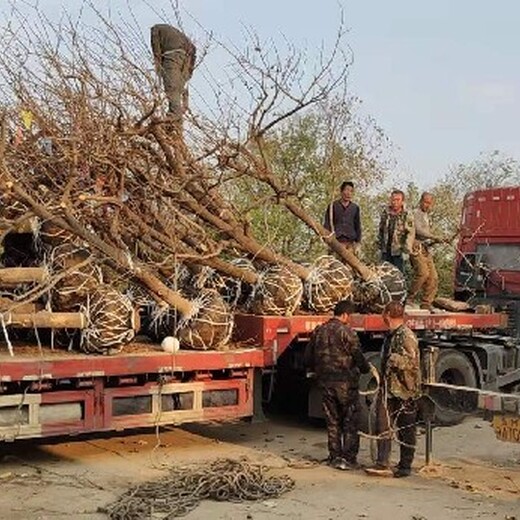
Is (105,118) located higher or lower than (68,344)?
higher

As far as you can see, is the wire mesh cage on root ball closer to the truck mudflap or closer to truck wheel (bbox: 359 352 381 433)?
truck wheel (bbox: 359 352 381 433)

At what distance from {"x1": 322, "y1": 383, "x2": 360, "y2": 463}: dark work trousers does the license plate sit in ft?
4.82

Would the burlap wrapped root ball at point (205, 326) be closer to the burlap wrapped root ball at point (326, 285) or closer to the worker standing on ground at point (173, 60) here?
the burlap wrapped root ball at point (326, 285)

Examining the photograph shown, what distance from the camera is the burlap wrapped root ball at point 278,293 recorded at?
10.1 meters

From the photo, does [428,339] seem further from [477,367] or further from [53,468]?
[53,468]

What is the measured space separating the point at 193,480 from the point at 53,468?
5.59ft

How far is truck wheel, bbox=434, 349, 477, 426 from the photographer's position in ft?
37.3

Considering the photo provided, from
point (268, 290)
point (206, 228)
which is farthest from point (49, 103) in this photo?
point (268, 290)

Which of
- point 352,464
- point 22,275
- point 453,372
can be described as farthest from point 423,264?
point 22,275

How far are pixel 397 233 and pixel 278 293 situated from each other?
258 cm

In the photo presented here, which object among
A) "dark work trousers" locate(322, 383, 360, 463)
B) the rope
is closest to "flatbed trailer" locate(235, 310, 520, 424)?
"dark work trousers" locate(322, 383, 360, 463)

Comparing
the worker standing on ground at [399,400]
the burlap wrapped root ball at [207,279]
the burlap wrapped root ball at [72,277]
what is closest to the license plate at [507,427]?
the worker standing on ground at [399,400]

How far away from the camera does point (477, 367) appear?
1184 centimetres

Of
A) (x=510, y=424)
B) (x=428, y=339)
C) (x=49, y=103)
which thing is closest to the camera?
(x=510, y=424)
